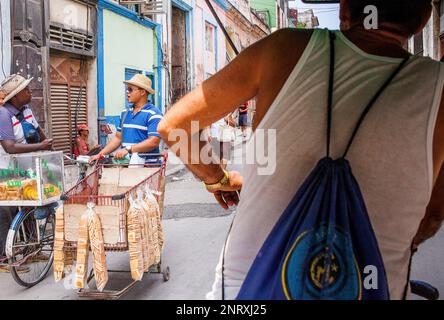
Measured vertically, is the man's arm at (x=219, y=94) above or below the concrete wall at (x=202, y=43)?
below

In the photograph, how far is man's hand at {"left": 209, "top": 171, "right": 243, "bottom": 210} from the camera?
1848 millimetres

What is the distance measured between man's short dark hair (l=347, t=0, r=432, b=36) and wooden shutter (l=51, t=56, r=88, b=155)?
35.0 ft

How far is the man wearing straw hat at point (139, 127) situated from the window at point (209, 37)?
781 inches

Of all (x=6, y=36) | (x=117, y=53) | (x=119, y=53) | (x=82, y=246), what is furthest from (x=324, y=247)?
(x=119, y=53)

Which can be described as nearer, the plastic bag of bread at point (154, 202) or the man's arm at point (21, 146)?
the plastic bag of bread at point (154, 202)

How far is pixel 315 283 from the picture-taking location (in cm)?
129

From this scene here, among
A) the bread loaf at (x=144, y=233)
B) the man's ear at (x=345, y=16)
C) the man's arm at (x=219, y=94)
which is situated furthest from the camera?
the bread loaf at (x=144, y=233)

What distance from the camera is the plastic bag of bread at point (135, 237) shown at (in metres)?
4.32

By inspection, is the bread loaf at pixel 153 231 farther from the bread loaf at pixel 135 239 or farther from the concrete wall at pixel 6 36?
the concrete wall at pixel 6 36

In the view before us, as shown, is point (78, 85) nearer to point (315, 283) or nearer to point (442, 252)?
point (442, 252)

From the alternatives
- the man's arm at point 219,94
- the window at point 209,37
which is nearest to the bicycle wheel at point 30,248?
the man's arm at point 219,94

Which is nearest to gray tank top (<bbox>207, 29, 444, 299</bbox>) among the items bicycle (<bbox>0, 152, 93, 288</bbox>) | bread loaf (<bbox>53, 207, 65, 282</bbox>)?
bread loaf (<bbox>53, 207, 65, 282</bbox>)

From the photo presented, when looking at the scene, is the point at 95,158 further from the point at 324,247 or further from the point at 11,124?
the point at 324,247

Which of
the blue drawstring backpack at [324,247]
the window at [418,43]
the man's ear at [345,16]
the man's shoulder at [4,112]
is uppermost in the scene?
the window at [418,43]
